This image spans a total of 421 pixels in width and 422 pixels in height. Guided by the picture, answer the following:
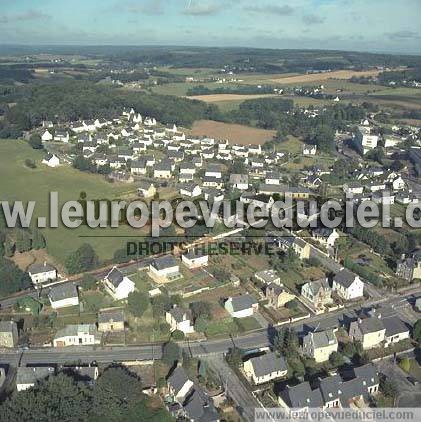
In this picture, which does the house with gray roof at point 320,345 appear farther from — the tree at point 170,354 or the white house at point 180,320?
the tree at point 170,354

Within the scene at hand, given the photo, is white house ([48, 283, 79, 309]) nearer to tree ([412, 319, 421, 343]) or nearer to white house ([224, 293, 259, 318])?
white house ([224, 293, 259, 318])

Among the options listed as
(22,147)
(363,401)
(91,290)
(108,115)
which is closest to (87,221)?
(91,290)

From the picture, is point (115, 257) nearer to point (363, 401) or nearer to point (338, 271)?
point (338, 271)

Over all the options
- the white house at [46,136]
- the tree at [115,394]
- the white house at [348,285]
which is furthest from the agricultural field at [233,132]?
the tree at [115,394]

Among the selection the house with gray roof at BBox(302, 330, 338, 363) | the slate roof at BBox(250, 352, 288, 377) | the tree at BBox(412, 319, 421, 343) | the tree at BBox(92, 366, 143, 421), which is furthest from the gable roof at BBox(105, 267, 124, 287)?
the tree at BBox(412, 319, 421, 343)

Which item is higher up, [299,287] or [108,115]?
[108,115]

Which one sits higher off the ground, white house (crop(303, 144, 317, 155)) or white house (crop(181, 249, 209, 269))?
white house (crop(303, 144, 317, 155))

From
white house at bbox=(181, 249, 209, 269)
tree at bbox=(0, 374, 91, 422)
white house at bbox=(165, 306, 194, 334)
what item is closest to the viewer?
tree at bbox=(0, 374, 91, 422)
